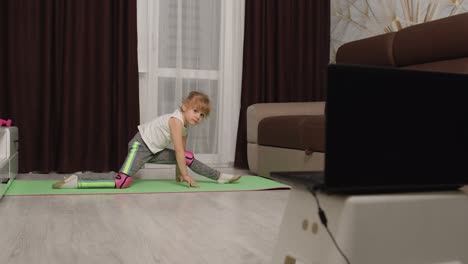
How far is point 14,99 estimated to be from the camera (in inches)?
144

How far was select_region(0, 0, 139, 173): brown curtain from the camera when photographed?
144 inches

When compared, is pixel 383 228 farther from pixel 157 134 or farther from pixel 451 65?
pixel 157 134

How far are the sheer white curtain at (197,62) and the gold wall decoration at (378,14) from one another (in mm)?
893

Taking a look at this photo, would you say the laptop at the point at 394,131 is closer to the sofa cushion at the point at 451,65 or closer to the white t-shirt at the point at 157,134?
the sofa cushion at the point at 451,65

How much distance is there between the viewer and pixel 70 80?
3.79m

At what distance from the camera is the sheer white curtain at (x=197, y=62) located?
4113 millimetres

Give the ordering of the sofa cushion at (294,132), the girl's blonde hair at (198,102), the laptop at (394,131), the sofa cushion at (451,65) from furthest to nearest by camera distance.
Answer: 1. the girl's blonde hair at (198,102)
2. the sofa cushion at (294,132)
3. the sofa cushion at (451,65)
4. the laptop at (394,131)

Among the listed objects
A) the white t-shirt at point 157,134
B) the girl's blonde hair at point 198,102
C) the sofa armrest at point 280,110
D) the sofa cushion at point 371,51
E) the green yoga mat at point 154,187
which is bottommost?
the green yoga mat at point 154,187

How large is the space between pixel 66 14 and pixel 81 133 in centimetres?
91

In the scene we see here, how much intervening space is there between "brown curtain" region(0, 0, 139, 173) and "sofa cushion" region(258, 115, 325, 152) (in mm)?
1104

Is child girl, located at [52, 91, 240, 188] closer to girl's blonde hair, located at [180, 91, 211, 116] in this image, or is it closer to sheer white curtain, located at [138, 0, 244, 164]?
girl's blonde hair, located at [180, 91, 211, 116]

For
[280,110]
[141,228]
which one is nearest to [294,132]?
[280,110]

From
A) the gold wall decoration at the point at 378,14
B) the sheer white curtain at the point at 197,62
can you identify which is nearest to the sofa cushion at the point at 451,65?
the gold wall decoration at the point at 378,14

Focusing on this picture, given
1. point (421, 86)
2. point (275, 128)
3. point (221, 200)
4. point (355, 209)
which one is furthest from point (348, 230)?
point (275, 128)
